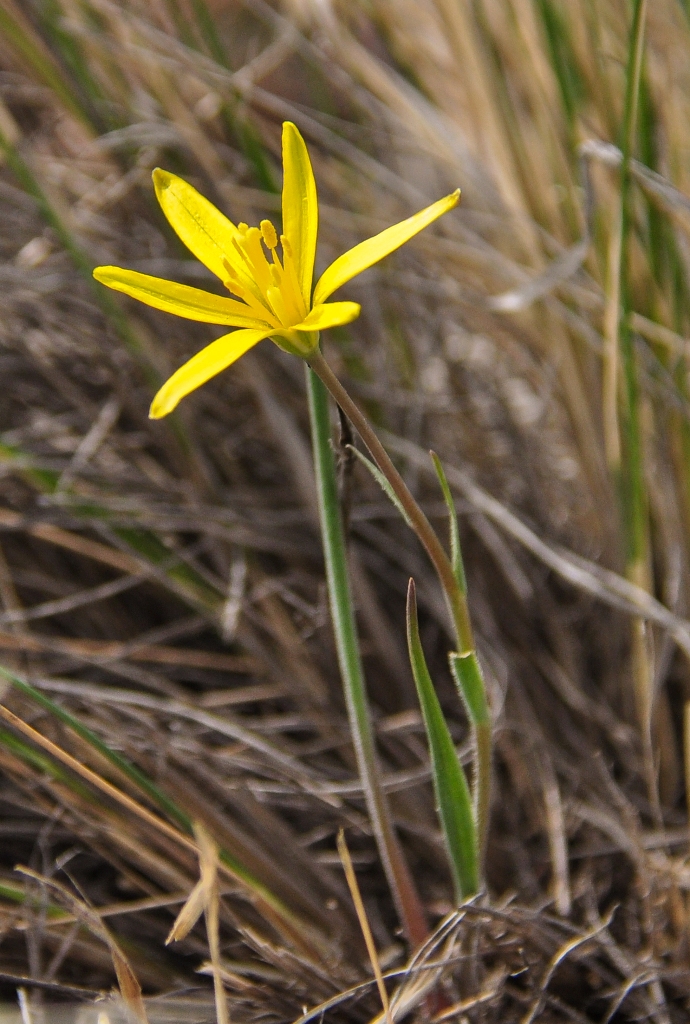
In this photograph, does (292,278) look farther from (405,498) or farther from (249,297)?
(405,498)

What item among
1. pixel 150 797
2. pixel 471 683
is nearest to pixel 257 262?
pixel 471 683

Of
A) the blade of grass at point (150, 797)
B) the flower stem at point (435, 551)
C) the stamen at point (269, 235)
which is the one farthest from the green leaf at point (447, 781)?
the stamen at point (269, 235)

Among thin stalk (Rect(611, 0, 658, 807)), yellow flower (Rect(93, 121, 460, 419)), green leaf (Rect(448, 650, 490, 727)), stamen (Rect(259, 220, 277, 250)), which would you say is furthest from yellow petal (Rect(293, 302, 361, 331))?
thin stalk (Rect(611, 0, 658, 807))

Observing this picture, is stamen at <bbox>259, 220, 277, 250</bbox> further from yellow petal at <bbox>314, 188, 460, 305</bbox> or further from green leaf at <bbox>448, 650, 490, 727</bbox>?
green leaf at <bbox>448, 650, 490, 727</bbox>

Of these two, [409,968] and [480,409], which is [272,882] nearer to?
[409,968]

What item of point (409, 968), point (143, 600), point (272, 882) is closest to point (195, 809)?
point (272, 882)
